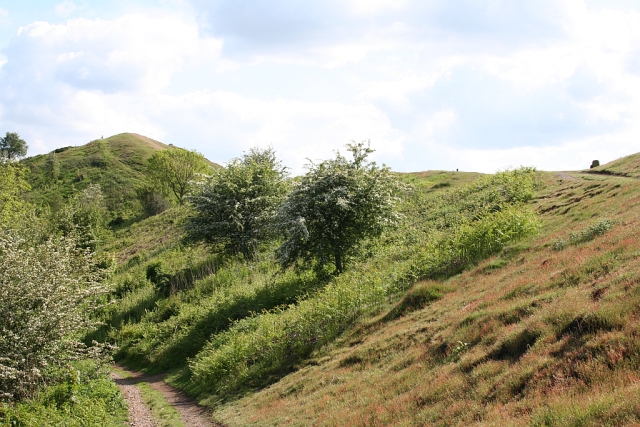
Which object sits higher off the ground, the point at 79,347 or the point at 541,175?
the point at 541,175

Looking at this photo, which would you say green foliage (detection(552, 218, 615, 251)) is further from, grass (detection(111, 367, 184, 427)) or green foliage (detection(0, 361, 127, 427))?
green foliage (detection(0, 361, 127, 427))

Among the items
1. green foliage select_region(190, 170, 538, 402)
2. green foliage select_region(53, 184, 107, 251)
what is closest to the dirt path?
green foliage select_region(190, 170, 538, 402)

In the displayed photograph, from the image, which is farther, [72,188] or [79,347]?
[72,188]

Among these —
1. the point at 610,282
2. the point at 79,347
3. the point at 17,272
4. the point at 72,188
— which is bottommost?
the point at 79,347

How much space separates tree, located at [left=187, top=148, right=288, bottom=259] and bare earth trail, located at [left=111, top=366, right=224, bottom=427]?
38.1ft

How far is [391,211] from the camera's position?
84.0 ft

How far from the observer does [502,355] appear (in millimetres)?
9648

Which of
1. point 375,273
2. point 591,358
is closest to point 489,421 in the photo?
point 591,358

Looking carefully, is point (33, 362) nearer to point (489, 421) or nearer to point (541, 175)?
point (489, 421)

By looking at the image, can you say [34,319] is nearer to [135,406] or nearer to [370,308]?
[135,406]

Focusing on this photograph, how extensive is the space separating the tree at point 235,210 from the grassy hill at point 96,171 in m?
57.5

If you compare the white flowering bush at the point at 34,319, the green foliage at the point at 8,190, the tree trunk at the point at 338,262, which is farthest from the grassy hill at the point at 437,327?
the green foliage at the point at 8,190

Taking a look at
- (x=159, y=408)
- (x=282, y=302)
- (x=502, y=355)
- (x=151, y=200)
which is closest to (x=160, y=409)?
(x=159, y=408)

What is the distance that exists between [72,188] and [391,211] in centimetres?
9658
